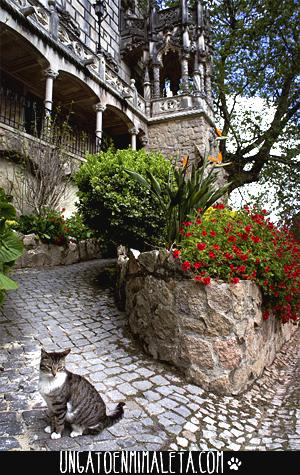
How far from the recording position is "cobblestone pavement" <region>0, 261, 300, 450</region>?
2189 millimetres

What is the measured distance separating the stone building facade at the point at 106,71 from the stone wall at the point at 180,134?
0.15 ft

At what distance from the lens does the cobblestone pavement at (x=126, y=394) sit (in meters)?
2.19

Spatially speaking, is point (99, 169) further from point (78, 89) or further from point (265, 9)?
point (265, 9)

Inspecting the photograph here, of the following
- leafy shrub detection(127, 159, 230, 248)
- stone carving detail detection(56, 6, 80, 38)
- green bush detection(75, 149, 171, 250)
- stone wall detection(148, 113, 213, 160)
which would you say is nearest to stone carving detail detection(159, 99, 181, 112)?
stone wall detection(148, 113, 213, 160)

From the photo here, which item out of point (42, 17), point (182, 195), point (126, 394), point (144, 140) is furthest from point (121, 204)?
point (144, 140)

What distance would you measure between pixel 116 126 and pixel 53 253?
389 inches

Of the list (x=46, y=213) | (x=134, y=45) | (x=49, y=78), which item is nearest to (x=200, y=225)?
(x=46, y=213)

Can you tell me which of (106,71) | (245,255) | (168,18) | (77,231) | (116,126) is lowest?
(245,255)

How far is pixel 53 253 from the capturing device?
7.25 meters

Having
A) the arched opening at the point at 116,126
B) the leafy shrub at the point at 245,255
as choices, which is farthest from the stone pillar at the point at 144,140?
the leafy shrub at the point at 245,255

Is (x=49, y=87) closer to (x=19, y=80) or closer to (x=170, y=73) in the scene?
(x=19, y=80)

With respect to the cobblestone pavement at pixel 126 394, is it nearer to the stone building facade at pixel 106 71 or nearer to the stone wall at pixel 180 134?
the stone building facade at pixel 106 71

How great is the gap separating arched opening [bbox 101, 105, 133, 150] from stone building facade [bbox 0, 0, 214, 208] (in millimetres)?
→ 50

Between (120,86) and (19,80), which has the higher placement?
(120,86)
